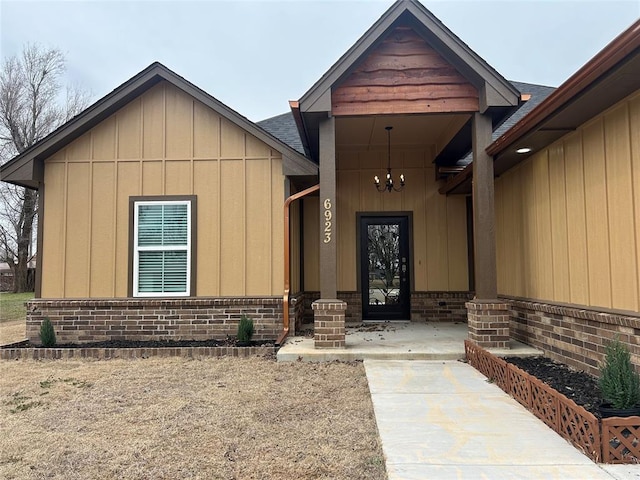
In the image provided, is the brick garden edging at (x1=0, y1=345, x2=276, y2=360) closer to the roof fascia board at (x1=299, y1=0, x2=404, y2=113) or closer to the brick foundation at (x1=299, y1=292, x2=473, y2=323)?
the brick foundation at (x1=299, y1=292, x2=473, y2=323)

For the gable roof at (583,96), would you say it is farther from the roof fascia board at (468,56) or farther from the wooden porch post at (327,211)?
the wooden porch post at (327,211)

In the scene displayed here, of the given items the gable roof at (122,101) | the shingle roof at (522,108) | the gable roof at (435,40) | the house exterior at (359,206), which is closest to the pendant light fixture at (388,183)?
the house exterior at (359,206)

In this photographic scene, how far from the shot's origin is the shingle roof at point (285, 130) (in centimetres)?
929

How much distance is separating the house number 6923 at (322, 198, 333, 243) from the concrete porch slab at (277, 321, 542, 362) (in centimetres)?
154

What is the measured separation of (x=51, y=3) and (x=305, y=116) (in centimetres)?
1436

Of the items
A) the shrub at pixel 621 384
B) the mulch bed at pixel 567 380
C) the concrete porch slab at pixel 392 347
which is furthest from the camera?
the concrete porch slab at pixel 392 347

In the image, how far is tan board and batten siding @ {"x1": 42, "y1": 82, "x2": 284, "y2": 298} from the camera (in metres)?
7.32

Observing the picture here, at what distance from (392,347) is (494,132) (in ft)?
17.7

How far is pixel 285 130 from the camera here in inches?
402

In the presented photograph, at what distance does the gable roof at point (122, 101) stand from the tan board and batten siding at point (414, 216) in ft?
8.33

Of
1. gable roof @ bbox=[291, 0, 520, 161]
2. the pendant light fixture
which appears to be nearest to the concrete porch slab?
the pendant light fixture

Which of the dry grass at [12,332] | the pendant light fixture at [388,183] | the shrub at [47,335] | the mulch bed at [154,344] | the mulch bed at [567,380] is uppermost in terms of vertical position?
the pendant light fixture at [388,183]

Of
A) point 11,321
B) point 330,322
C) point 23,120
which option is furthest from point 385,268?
point 23,120

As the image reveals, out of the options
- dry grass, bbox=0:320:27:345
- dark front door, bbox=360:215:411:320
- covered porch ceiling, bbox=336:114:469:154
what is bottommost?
dry grass, bbox=0:320:27:345
